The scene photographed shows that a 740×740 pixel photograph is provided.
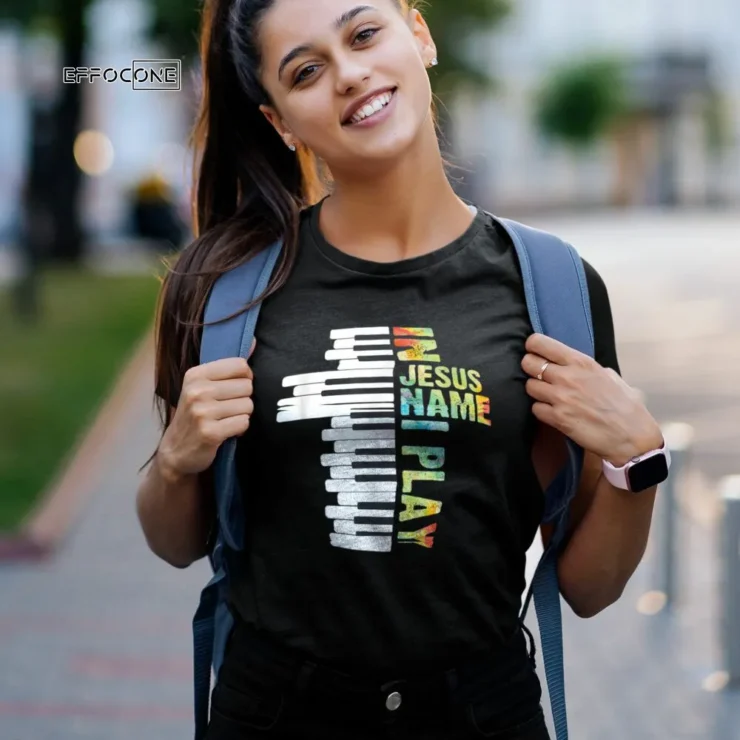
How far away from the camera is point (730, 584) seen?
5664 mm

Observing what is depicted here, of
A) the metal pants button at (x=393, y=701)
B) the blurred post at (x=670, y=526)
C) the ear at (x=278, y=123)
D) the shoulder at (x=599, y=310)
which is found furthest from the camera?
the blurred post at (x=670, y=526)

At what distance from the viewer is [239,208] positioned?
2592 mm

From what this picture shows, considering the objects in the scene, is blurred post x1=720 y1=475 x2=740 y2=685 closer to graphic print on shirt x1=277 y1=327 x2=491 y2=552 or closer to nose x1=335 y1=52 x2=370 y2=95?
graphic print on shirt x1=277 y1=327 x2=491 y2=552

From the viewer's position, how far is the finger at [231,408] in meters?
2.25

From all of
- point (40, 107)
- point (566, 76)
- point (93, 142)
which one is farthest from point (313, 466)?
point (566, 76)

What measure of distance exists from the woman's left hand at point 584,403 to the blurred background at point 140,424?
67 cm

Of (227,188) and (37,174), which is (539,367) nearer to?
(227,188)

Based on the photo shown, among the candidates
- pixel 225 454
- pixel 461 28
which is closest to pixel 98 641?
pixel 225 454

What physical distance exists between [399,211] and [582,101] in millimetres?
71077

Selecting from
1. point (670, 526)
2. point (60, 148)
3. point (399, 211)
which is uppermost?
point (60, 148)

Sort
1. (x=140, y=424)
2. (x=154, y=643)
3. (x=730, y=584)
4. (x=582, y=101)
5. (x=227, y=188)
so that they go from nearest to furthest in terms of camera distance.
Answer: (x=227, y=188) → (x=730, y=584) → (x=154, y=643) → (x=140, y=424) → (x=582, y=101)

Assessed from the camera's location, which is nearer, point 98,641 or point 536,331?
point 536,331

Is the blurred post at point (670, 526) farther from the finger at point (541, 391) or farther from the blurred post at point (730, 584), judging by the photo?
the finger at point (541, 391)

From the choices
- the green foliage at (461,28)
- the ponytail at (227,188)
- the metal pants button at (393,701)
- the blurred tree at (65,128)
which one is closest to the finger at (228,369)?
the ponytail at (227,188)
